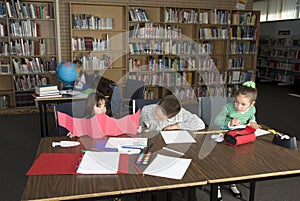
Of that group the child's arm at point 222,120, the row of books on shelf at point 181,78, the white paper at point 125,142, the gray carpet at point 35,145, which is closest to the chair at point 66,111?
the white paper at point 125,142

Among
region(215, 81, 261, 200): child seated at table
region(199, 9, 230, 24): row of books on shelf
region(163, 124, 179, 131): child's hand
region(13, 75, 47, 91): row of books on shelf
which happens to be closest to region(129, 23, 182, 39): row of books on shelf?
region(199, 9, 230, 24): row of books on shelf

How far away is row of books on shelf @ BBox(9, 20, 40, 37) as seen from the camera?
16.8ft

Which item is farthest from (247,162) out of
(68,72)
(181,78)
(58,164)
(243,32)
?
(243,32)

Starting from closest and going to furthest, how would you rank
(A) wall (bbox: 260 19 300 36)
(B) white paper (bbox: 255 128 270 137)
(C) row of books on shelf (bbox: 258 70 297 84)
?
(B) white paper (bbox: 255 128 270 137), (A) wall (bbox: 260 19 300 36), (C) row of books on shelf (bbox: 258 70 297 84)

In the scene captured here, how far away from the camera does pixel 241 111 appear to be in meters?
2.33

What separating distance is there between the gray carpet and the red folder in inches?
45.6

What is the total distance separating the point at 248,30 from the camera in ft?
21.3

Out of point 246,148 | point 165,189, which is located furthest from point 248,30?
point 165,189

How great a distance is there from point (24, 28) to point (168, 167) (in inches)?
187

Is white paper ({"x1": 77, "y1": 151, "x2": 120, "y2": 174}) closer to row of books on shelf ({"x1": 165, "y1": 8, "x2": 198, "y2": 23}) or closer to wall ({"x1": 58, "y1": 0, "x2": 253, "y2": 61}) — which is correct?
wall ({"x1": 58, "y1": 0, "x2": 253, "y2": 61})

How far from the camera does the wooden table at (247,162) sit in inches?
55.2

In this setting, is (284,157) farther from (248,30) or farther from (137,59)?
(248,30)

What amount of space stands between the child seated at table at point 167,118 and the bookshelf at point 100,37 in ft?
11.1

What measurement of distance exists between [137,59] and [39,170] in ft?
15.3
